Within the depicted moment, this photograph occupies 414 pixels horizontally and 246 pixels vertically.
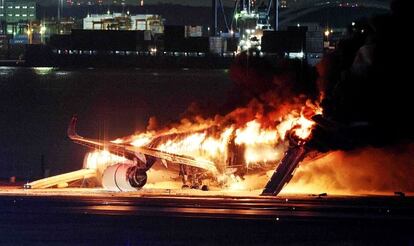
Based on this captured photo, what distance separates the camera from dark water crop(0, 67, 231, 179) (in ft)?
225

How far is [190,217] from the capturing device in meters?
23.3

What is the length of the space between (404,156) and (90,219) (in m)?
15.3

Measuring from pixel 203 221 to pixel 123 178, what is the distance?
13.7 meters

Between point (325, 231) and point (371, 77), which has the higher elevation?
point (371, 77)

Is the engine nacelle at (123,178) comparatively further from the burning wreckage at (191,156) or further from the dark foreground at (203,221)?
the dark foreground at (203,221)

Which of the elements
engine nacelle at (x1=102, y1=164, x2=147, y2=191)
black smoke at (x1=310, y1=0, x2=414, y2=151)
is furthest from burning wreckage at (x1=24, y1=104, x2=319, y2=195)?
black smoke at (x1=310, y1=0, x2=414, y2=151)

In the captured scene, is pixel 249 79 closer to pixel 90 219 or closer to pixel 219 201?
pixel 219 201

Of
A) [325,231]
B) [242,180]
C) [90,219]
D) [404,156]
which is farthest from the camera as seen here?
[242,180]

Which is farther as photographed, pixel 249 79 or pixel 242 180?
pixel 249 79

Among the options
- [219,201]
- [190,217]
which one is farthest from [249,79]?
[190,217]

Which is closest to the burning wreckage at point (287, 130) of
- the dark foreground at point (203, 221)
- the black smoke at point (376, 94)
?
the black smoke at point (376, 94)

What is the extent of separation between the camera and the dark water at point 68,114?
68.6m

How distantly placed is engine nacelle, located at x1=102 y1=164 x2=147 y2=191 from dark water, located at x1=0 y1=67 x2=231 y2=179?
1014 centimetres

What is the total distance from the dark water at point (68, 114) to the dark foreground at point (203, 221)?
19.5m
